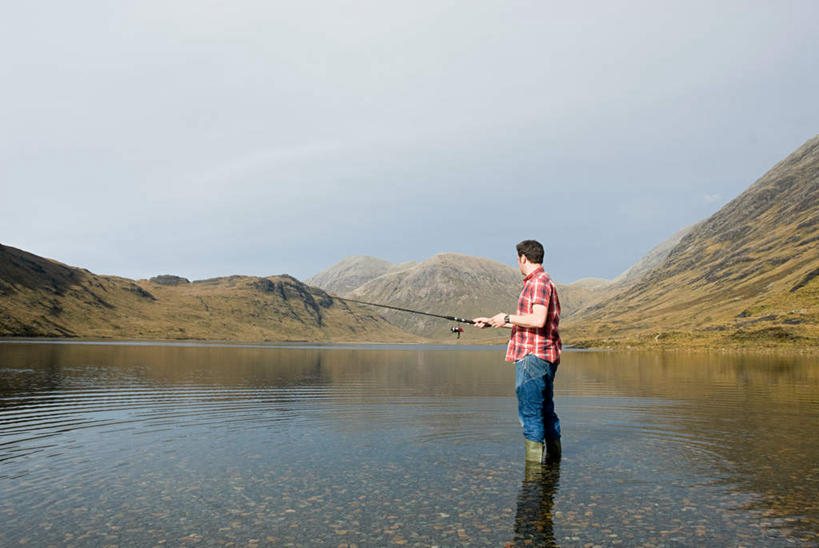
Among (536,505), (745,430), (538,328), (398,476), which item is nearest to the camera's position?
(536,505)

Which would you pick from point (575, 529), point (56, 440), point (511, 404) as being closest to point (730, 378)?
point (511, 404)

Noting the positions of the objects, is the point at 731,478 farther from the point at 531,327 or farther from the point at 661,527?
the point at 531,327

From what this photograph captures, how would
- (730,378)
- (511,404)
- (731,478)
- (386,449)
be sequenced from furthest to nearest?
(730,378)
(511,404)
(386,449)
(731,478)

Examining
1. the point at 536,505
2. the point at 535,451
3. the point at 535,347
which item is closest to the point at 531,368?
the point at 535,347

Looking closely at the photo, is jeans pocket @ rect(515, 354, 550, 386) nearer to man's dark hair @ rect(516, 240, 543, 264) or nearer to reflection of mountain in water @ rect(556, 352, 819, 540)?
man's dark hair @ rect(516, 240, 543, 264)

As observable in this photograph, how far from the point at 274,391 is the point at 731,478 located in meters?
27.9

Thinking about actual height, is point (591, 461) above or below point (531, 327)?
below

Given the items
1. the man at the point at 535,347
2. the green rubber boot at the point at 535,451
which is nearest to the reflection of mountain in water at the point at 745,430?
the green rubber boot at the point at 535,451

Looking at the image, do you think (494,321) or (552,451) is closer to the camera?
(494,321)

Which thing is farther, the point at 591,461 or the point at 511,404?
the point at 511,404

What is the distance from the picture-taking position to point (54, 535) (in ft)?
28.9

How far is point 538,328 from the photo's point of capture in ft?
42.2

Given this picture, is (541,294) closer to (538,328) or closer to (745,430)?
(538,328)

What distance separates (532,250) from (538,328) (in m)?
2.11
